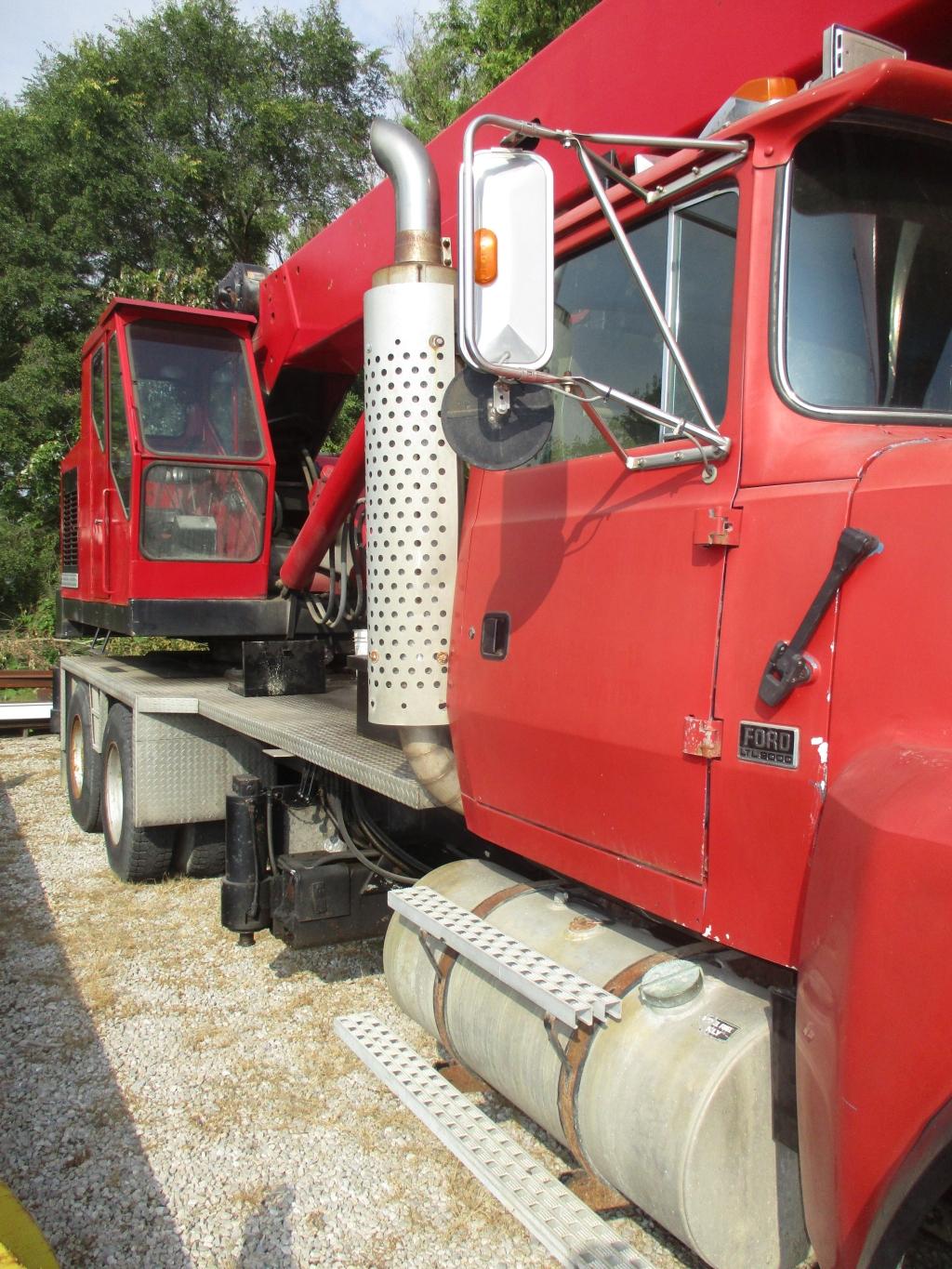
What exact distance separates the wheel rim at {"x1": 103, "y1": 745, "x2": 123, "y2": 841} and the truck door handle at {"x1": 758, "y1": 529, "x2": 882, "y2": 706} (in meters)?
4.49

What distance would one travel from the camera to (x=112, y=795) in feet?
19.0

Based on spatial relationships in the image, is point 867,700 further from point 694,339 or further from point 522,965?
point 522,965

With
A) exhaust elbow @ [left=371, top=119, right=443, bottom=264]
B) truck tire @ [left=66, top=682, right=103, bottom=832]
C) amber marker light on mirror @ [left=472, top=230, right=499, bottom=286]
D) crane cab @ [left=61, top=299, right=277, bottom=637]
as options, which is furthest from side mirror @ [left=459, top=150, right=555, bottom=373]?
truck tire @ [left=66, top=682, right=103, bottom=832]

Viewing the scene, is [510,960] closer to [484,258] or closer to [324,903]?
[324,903]

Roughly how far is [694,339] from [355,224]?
2.59 metres

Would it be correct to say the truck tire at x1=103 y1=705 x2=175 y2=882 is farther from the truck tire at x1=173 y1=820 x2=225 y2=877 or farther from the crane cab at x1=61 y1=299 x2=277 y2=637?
the crane cab at x1=61 y1=299 x2=277 y2=637

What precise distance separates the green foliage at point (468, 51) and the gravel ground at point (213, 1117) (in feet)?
32.1

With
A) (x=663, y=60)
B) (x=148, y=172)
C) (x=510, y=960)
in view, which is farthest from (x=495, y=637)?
(x=148, y=172)

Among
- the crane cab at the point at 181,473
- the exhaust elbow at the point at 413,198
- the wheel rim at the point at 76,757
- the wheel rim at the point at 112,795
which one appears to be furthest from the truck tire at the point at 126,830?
the exhaust elbow at the point at 413,198

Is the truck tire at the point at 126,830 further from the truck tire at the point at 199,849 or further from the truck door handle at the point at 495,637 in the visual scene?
the truck door handle at the point at 495,637

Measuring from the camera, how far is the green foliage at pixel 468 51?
1309 centimetres

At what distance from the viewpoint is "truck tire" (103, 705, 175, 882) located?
17.3 feet

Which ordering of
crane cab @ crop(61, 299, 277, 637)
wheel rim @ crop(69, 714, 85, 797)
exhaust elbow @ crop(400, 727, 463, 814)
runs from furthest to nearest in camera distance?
wheel rim @ crop(69, 714, 85, 797) → crane cab @ crop(61, 299, 277, 637) → exhaust elbow @ crop(400, 727, 463, 814)

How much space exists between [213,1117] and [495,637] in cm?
183
